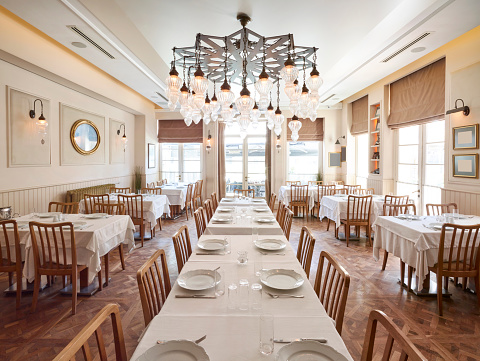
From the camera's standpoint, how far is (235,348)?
3.75ft

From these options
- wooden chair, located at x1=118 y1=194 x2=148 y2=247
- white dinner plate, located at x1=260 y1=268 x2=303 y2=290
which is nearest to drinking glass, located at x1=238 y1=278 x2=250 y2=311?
white dinner plate, located at x1=260 y1=268 x2=303 y2=290

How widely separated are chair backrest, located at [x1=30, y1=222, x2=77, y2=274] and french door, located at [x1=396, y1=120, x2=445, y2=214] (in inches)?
230

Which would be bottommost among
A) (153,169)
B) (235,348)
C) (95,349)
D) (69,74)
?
(95,349)

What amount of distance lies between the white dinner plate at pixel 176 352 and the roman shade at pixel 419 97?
5.61 metres

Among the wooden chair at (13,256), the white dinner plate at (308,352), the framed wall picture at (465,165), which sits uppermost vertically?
the framed wall picture at (465,165)

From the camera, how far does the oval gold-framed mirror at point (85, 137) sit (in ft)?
19.5

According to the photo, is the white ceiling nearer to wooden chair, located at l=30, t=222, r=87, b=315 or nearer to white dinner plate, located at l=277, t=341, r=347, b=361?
wooden chair, located at l=30, t=222, r=87, b=315

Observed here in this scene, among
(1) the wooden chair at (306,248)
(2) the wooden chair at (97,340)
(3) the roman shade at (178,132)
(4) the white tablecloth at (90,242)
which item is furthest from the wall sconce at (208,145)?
(2) the wooden chair at (97,340)

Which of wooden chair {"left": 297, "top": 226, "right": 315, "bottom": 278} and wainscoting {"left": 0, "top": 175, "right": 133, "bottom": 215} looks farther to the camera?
wainscoting {"left": 0, "top": 175, "right": 133, "bottom": 215}

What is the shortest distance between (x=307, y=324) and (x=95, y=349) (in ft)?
6.34

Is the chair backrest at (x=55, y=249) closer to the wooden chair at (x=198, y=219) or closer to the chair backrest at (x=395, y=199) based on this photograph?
the wooden chair at (x=198, y=219)

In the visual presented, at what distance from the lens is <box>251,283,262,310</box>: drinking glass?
1.46m

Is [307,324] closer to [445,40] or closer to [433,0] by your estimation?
[433,0]

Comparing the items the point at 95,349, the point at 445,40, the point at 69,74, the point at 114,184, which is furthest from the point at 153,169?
the point at 445,40
